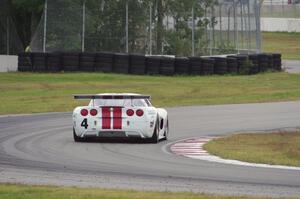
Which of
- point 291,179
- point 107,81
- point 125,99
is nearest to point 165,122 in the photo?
point 125,99

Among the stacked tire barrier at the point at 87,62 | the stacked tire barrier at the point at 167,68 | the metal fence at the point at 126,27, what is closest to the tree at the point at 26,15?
the metal fence at the point at 126,27

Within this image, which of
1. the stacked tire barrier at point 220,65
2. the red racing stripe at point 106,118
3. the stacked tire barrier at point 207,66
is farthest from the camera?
the stacked tire barrier at point 220,65

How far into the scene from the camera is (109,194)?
33.6 ft

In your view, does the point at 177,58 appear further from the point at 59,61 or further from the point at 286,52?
the point at 286,52

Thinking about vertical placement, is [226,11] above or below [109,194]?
above

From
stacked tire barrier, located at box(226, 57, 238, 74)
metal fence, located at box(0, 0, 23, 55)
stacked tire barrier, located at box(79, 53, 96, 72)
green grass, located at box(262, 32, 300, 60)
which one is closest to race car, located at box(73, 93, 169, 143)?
stacked tire barrier, located at box(79, 53, 96, 72)

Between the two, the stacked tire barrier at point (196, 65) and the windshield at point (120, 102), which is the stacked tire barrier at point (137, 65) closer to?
the stacked tire barrier at point (196, 65)

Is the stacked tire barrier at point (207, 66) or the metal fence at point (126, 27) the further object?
the metal fence at point (126, 27)

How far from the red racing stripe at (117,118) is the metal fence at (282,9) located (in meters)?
71.9

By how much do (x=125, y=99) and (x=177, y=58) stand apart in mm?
19253

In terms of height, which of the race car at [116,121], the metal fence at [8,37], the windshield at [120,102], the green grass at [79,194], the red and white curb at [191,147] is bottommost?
the red and white curb at [191,147]

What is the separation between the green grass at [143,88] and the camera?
30562 mm

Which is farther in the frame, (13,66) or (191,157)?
(13,66)

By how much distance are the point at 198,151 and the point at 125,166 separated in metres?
3.33
